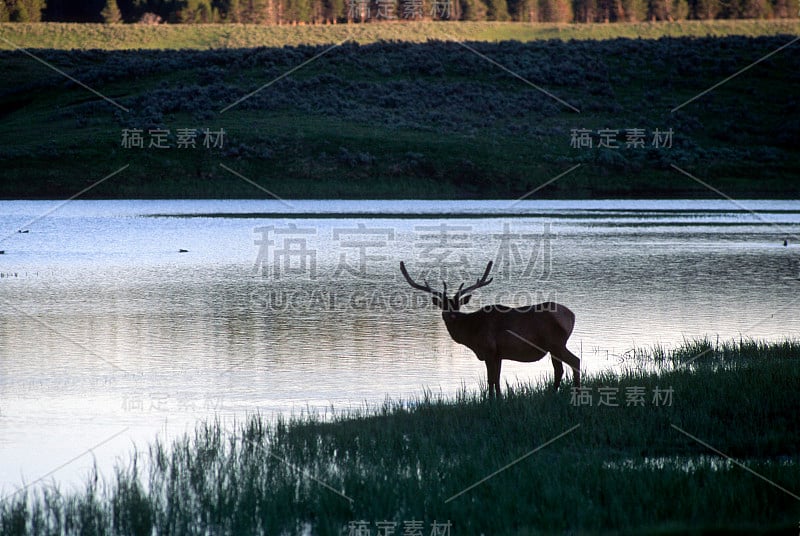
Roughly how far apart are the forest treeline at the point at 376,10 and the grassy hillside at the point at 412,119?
114 feet

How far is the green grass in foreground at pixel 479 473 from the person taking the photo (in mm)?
7609

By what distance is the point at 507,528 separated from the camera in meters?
7.38

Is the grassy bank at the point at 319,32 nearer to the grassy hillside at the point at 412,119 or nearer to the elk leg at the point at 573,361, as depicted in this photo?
the grassy hillside at the point at 412,119

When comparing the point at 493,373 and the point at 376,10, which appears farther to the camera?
the point at 376,10

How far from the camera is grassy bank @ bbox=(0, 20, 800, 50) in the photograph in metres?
106

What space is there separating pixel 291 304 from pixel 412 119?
160ft

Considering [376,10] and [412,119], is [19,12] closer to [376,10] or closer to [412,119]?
[376,10]

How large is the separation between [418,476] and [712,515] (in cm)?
229

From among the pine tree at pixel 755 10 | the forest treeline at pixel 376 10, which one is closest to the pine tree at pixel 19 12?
the forest treeline at pixel 376 10

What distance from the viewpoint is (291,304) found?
20969mm

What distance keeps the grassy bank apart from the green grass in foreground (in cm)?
9400

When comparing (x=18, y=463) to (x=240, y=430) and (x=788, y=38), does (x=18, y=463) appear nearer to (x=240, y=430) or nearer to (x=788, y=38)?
(x=240, y=430)

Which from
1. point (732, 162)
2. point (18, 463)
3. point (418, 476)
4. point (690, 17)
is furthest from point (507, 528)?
point (690, 17)

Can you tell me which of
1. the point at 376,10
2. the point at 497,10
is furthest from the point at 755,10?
the point at 376,10
